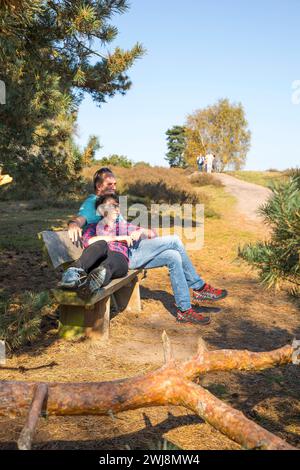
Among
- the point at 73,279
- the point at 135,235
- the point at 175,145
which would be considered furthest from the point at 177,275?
the point at 175,145

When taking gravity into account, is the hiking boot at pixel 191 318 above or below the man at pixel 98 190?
below

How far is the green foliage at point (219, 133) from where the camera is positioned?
1612 inches

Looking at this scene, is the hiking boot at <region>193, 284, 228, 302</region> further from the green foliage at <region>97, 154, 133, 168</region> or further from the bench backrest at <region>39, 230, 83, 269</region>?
the green foliage at <region>97, 154, 133, 168</region>

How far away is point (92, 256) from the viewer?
14.4 feet

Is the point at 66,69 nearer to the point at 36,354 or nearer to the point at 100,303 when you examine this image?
the point at 100,303

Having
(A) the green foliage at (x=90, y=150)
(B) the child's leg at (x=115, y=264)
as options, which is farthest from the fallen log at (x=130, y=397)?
(A) the green foliage at (x=90, y=150)

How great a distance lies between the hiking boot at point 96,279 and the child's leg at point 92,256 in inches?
7.2

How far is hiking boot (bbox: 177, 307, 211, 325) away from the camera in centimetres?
514

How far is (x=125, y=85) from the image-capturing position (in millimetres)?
7234

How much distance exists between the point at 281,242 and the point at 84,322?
→ 2.92m

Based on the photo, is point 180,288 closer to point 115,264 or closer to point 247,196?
point 115,264

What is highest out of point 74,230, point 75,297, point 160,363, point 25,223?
point 74,230

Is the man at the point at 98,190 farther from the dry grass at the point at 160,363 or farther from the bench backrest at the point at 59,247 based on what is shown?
the dry grass at the point at 160,363

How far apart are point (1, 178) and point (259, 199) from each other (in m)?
15.5
